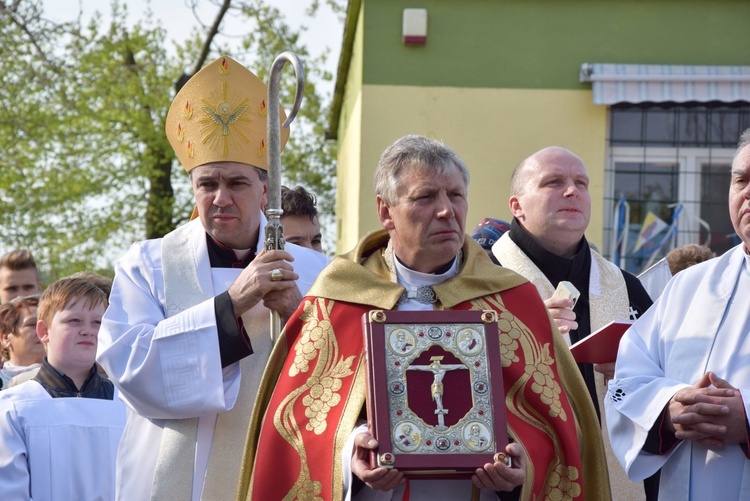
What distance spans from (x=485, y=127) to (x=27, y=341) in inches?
235

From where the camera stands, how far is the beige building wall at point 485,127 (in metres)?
12.2

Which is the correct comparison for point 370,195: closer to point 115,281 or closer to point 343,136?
point 343,136

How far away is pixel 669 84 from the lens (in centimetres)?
1203

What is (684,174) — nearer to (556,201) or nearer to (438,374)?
(556,201)

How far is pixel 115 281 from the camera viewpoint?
17.8 feet

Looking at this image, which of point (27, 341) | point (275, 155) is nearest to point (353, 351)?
point (275, 155)

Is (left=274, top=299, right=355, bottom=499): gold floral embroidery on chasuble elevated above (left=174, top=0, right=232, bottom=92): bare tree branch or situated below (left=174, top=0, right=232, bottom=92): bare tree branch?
below

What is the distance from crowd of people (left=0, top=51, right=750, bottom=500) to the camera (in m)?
4.50

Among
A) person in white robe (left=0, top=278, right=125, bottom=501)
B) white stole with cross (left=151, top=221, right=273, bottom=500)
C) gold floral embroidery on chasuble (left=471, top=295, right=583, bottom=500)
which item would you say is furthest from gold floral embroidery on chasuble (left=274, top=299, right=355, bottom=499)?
person in white robe (left=0, top=278, right=125, bottom=501)

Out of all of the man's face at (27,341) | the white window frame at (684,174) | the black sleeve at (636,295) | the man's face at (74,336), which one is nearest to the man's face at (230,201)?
the man's face at (74,336)

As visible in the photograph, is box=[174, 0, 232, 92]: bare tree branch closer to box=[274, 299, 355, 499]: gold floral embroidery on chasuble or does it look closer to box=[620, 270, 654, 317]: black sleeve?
box=[620, 270, 654, 317]: black sleeve

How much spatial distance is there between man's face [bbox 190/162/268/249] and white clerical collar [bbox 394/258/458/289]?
900 millimetres

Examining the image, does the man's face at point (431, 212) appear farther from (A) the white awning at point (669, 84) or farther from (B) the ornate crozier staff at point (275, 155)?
(A) the white awning at point (669, 84)

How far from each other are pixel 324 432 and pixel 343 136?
12741 mm
